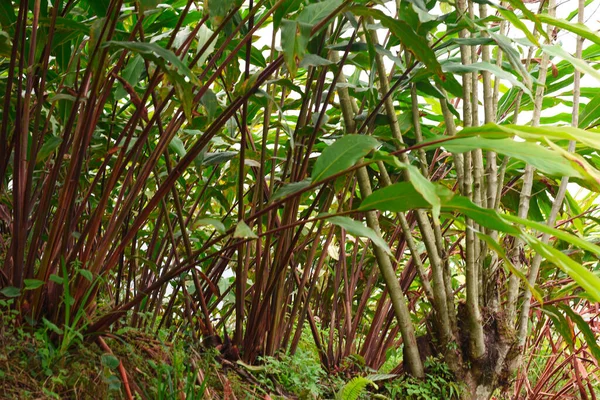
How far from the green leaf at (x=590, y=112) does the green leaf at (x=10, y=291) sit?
1276 mm

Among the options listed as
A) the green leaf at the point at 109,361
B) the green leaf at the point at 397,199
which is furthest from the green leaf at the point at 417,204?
the green leaf at the point at 109,361

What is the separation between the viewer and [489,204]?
3.91ft

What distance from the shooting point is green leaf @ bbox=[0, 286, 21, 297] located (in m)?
0.82

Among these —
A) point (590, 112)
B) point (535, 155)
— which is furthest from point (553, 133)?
point (590, 112)

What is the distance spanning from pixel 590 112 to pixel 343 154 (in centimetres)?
96

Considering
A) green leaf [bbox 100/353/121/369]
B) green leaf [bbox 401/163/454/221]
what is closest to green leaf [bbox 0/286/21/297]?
green leaf [bbox 100/353/121/369]

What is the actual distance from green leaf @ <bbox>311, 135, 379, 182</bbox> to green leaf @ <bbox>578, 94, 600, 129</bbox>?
92 cm

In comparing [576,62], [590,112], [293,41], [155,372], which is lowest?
[155,372]

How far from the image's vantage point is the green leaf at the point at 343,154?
2.48 feet

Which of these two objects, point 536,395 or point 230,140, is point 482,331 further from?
point 536,395

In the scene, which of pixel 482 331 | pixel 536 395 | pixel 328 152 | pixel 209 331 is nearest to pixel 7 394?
pixel 209 331

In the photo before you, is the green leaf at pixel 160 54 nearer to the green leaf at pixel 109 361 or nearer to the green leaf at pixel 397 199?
the green leaf at pixel 397 199

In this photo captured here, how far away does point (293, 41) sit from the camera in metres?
0.69

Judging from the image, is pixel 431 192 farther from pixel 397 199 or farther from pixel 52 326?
pixel 52 326
